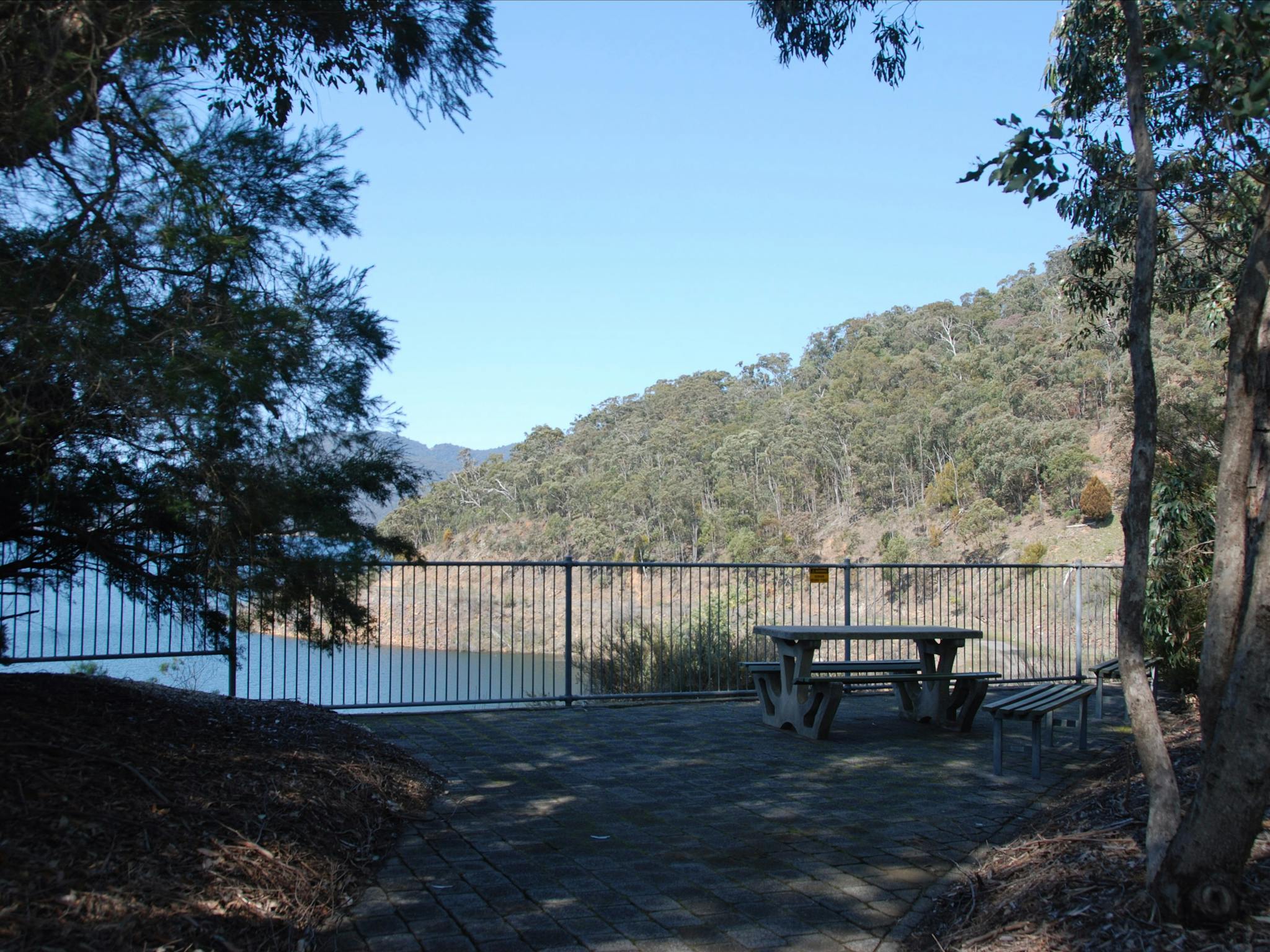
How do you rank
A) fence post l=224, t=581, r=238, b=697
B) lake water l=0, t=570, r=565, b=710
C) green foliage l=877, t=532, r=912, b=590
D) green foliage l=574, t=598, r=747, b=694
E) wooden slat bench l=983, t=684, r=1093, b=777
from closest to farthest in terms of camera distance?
fence post l=224, t=581, r=238, b=697
wooden slat bench l=983, t=684, r=1093, b=777
lake water l=0, t=570, r=565, b=710
green foliage l=574, t=598, r=747, b=694
green foliage l=877, t=532, r=912, b=590

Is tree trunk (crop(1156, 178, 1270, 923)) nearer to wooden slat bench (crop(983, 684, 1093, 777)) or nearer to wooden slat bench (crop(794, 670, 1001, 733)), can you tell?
wooden slat bench (crop(983, 684, 1093, 777))

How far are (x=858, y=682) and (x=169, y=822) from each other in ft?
19.2

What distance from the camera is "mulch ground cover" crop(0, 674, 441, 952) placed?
12.0ft

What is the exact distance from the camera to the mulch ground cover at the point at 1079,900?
3539 mm

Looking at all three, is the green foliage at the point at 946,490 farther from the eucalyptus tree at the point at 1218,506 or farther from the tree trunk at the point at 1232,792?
the tree trunk at the point at 1232,792

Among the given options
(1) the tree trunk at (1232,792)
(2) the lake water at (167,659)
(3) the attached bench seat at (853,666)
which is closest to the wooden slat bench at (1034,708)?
(3) the attached bench seat at (853,666)

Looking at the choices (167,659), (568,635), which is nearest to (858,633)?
(568,635)

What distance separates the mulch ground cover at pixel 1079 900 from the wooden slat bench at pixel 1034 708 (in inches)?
65.4

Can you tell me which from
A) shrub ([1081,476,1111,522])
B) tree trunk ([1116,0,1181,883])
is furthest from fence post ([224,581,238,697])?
shrub ([1081,476,1111,522])

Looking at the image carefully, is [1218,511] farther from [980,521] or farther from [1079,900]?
[980,521]

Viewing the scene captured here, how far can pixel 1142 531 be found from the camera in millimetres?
4227

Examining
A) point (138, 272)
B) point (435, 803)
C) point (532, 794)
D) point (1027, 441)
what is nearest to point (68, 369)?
point (138, 272)

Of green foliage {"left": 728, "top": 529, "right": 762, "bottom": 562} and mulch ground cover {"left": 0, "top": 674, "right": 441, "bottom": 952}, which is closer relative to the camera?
mulch ground cover {"left": 0, "top": 674, "right": 441, "bottom": 952}

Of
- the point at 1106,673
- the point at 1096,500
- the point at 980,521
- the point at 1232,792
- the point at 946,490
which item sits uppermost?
the point at 946,490
